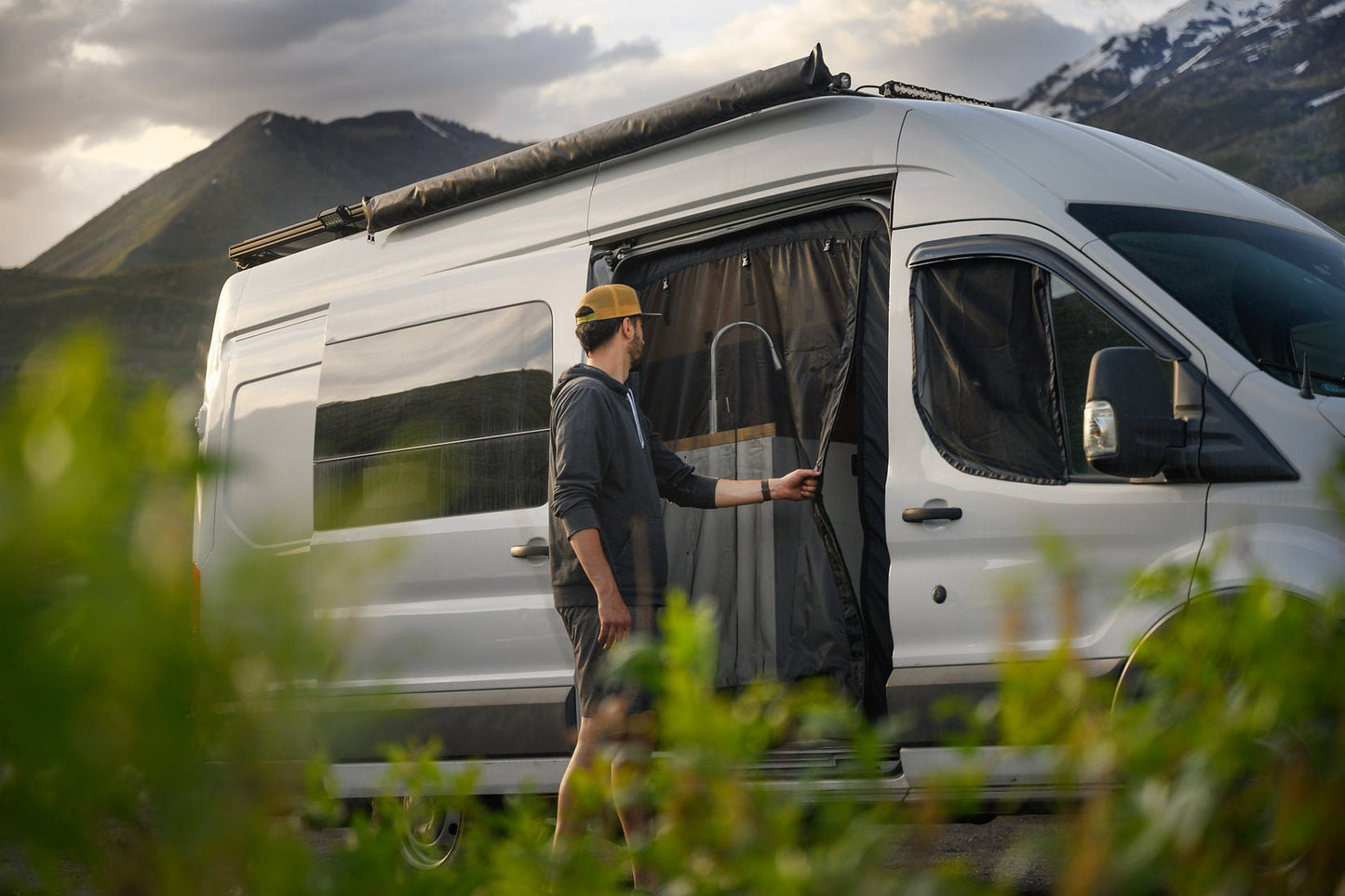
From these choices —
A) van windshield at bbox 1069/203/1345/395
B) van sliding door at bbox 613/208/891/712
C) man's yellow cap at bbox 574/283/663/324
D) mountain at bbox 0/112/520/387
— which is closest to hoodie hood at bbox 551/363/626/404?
man's yellow cap at bbox 574/283/663/324

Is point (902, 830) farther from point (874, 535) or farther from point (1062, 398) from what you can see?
point (874, 535)

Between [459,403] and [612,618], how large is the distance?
160 centimetres

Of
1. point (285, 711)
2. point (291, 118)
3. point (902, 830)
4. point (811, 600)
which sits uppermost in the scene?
point (291, 118)

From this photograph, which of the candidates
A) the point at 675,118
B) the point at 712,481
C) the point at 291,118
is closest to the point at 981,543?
the point at 712,481

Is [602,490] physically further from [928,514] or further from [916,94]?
[916,94]

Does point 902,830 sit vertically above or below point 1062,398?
below

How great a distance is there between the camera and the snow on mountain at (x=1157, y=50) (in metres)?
134

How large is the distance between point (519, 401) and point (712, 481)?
0.85m

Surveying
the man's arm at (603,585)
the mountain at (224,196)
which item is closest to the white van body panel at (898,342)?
the man's arm at (603,585)

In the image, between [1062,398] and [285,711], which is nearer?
[285,711]

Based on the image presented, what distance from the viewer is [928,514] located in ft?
13.7

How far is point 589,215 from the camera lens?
5.26 metres

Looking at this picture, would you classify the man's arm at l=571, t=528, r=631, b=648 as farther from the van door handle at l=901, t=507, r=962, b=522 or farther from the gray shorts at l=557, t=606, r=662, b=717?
the van door handle at l=901, t=507, r=962, b=522

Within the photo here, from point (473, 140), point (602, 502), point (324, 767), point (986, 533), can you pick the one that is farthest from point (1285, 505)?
point (473, 140)
